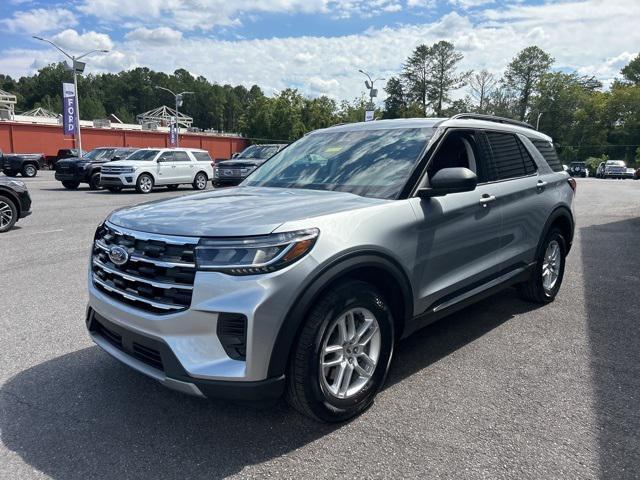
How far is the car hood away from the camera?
8.41 feet

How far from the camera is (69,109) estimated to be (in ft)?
114

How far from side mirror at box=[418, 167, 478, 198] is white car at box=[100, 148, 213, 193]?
680 inches

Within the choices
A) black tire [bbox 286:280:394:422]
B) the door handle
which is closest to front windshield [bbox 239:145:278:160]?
the door handle

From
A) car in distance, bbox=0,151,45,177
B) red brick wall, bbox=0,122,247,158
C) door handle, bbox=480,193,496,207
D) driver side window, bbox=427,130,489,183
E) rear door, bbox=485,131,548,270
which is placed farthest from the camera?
red brick wall, bbox=0,122,247,158

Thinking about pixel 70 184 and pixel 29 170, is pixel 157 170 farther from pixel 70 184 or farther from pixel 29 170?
pixel 29 170

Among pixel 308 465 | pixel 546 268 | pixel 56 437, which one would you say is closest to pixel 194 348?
pixel 308 465

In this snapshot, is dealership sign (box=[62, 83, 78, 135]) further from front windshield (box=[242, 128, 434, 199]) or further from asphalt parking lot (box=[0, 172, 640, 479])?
front windshield (box=[242, 128, 434, 199])

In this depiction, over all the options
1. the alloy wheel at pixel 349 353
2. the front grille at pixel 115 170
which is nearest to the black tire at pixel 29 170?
the front grille at pixel 115 170

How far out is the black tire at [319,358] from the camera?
258 centimetres

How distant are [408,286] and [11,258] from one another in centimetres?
656

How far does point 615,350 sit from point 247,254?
3.34m

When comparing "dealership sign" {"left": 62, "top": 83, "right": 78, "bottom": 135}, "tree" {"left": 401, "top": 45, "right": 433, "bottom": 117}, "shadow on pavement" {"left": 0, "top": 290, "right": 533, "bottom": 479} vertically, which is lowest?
"shadow on pavement" {"left": 0, "top": 290, "right": 533, "bottom": 479}

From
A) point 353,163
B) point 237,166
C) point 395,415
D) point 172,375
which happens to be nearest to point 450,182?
point 353,163

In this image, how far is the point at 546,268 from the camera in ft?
17.0
